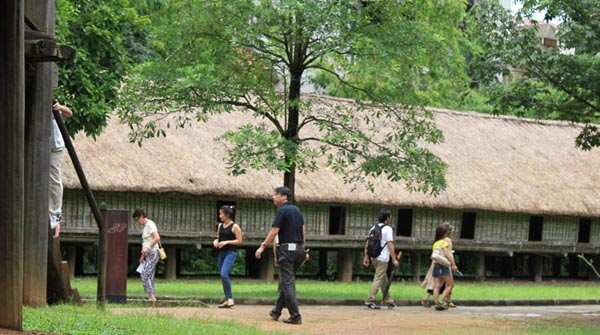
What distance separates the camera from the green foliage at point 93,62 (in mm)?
22031

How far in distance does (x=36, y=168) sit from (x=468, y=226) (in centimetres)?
2673

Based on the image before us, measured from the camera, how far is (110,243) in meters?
18.2

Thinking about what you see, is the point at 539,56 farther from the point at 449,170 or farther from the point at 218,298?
the point at 449,170

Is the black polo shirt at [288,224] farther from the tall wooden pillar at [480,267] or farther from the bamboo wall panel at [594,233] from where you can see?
the bamboo wall panel at [594,233]

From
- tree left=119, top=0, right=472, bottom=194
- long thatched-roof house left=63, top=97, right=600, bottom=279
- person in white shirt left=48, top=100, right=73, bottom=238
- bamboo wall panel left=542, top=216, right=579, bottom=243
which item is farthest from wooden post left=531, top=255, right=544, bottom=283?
person in white shirt left=48, top=100, right=73, bottom=238

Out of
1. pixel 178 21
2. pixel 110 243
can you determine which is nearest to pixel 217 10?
pixel 178 21

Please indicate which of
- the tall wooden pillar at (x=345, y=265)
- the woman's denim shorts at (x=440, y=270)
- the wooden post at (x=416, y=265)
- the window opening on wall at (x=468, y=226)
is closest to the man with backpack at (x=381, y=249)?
the woman's denim shorts at (x=440, y=270)

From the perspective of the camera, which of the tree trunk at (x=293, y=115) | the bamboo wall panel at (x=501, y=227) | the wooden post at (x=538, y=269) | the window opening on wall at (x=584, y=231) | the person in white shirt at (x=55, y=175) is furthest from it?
the window opening on wall at (x=584, y=231)

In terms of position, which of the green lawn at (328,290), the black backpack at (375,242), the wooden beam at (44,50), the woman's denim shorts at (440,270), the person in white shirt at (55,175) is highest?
the wooden beam at (44,50)

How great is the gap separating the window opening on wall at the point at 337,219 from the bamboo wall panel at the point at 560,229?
680cm

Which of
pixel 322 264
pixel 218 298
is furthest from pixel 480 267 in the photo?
pixel 218 298

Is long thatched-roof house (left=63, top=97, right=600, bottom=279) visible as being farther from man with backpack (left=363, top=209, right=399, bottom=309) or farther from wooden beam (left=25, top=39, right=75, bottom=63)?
wooden beam (left=25, top=39, right=75, bottom=63)

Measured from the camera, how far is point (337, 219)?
35.1m

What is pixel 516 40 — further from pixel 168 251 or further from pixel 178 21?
pixel 168 251
